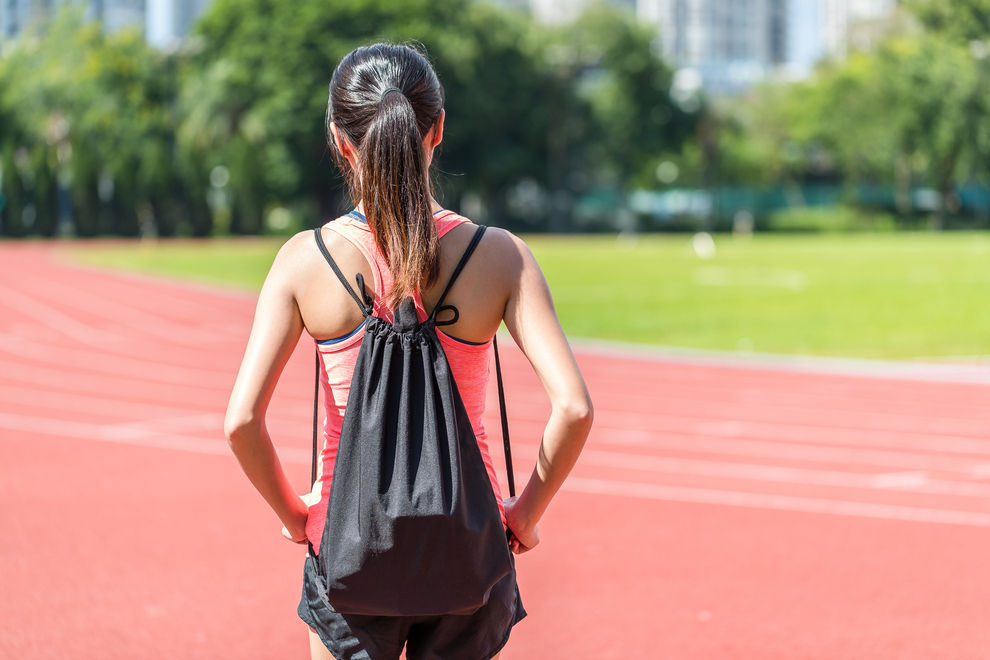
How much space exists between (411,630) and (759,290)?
21.8m

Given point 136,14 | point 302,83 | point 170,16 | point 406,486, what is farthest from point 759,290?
point 136,14

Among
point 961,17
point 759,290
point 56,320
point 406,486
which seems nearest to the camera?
point 406,486

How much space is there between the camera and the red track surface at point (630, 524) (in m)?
4.42

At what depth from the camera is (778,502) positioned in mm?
6473

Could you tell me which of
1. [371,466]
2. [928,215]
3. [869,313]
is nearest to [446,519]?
[371,466]

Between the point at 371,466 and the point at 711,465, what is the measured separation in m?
5.86

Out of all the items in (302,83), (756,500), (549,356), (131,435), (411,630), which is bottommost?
(302,83)

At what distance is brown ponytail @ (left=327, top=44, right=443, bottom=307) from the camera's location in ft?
5.96

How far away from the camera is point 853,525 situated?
6.00m

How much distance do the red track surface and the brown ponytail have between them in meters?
2.68

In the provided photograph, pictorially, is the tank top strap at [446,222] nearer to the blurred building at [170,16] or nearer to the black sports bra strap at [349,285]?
the black sports bra strap at [349,285]

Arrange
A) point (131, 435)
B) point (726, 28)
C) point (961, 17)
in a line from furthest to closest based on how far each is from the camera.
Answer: point (726, 28) → point (961, 17) → point (131, 435)

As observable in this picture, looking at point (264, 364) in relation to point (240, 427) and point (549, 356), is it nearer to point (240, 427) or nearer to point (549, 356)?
point (240, 427)

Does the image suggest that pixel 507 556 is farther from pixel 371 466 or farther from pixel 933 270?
pixel 933 270
